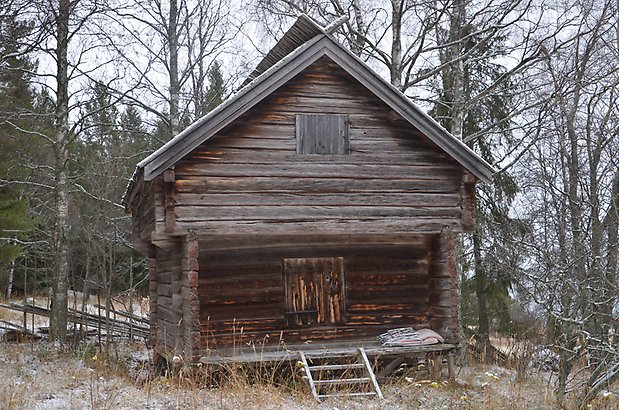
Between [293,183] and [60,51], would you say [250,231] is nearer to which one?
[293,183]

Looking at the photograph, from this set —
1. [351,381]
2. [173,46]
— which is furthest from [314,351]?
[173,46]

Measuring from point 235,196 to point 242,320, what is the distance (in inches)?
107

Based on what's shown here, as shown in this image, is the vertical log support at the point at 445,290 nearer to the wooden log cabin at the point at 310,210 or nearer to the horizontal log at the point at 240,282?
the wooden log cabin at the point at 310,210

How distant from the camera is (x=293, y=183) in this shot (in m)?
13.0

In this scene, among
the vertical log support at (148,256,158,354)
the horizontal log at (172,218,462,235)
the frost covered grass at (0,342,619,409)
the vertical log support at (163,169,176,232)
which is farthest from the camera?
the vertical log support at (148,256,158,354)

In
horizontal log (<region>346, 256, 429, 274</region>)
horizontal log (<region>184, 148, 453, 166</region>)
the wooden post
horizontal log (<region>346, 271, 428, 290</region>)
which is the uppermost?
horizontal log (<region>184, 148, 453, 166</region>)

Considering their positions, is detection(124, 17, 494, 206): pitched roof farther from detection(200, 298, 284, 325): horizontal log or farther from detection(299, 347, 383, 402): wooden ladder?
detection(299, 347, 383, 402): wooden ladder

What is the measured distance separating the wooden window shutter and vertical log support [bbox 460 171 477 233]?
103 inches

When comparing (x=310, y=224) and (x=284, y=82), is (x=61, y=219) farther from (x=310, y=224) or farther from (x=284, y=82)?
(x=284, y=82)

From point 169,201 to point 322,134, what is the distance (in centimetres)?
333

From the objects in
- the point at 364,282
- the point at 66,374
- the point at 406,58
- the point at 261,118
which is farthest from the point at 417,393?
the point at 406,58

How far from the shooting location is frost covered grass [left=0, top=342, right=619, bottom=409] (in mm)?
9336

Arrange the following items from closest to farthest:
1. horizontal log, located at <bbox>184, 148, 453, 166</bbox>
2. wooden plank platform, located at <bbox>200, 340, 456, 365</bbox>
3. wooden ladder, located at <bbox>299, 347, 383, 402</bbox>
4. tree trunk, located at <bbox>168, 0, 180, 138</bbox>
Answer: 1. wooden ladder, located at <bbox>299, 347, 383, 402</bbox>
2. wooden plank platform, located at <bbox>200, 340, 456, 365</bbox>
3. horizontal log, located at <bbox>184, 148, 453, 166</bbox>
4. tree trunk, located at <bbox>168, 0, 180, 138</bbox>

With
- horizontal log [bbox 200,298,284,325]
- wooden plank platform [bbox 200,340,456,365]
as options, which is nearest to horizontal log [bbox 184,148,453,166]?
horizontal log [bbox 200,298,284,325]
